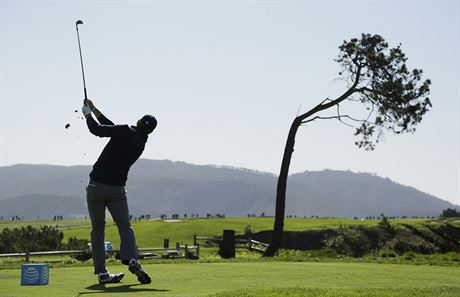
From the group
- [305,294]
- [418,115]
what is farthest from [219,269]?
[418,115]

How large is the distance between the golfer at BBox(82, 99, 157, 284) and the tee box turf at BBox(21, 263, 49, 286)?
114 cm

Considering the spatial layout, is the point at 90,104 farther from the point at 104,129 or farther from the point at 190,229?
the point at 190,229

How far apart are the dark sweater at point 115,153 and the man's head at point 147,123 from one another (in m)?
0.19

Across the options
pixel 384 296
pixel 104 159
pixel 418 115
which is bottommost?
pixel 384 296

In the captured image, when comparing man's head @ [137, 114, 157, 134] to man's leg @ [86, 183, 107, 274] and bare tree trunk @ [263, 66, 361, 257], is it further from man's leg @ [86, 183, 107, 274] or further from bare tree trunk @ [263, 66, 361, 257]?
bare tree trunk @ [263, 66, 361, 257]

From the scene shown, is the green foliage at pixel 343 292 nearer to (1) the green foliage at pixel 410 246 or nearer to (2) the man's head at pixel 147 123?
(2) the man's head at pixel 147 123

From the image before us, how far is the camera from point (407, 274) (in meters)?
15.2

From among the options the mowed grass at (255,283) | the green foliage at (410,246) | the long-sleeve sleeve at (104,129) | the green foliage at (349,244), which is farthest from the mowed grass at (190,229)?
the long-sleeve sleeve at (104,129)

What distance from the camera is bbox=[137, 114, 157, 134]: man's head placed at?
12.9 metres

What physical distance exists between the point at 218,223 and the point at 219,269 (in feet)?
263

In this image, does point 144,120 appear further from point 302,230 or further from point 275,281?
point 302,230

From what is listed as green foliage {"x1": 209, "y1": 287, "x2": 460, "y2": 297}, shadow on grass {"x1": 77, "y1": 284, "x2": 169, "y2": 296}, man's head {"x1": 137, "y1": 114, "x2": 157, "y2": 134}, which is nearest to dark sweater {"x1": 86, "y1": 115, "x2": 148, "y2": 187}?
man's head {"x1": 137, "y1": 114, "x2": 157, "y2": 134}

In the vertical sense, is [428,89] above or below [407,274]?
above

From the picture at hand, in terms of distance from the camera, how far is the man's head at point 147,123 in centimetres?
1289
